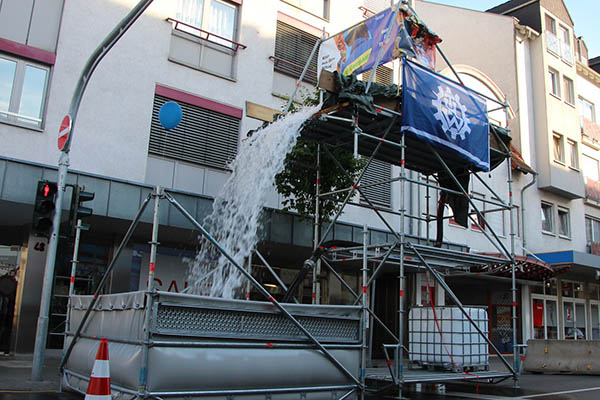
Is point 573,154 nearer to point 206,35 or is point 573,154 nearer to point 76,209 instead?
point 206,35

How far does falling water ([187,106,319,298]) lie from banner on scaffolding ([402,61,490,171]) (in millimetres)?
1615

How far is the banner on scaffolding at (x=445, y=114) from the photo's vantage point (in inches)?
382

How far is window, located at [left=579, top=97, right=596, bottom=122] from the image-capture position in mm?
28816

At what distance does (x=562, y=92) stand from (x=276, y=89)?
645 inches

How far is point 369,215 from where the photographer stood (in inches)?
678

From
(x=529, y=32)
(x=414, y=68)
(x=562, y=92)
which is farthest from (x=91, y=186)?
(x=562, y=92)

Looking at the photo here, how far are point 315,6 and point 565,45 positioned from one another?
15729 millimetres

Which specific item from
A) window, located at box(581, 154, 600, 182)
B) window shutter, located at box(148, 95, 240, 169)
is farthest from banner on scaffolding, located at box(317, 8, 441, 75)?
window, located at box(581, 154, 600, 182)

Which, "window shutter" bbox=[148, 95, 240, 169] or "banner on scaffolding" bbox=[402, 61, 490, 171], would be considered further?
"window shutter" bbox=[148, 95, 240, 169]

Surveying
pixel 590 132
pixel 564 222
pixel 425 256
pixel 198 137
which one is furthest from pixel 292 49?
pixel 590 132

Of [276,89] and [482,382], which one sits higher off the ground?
[276,89]

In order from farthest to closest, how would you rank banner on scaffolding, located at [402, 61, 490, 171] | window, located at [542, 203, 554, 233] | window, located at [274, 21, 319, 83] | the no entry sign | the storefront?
1. window, located at [542, 203, 554, 233]
2. the storefront
3. window, located at [274, 21, 319, 83]
4. banner on scaffolding, located at [402, 61, 490, 171]
5. the no entry sign

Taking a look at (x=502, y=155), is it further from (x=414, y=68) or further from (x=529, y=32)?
(x=529, y=32)

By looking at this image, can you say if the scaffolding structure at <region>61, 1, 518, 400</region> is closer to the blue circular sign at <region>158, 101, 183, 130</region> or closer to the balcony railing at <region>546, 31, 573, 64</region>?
the blue circular sign at <region>158, 101, 183, 130</region>
